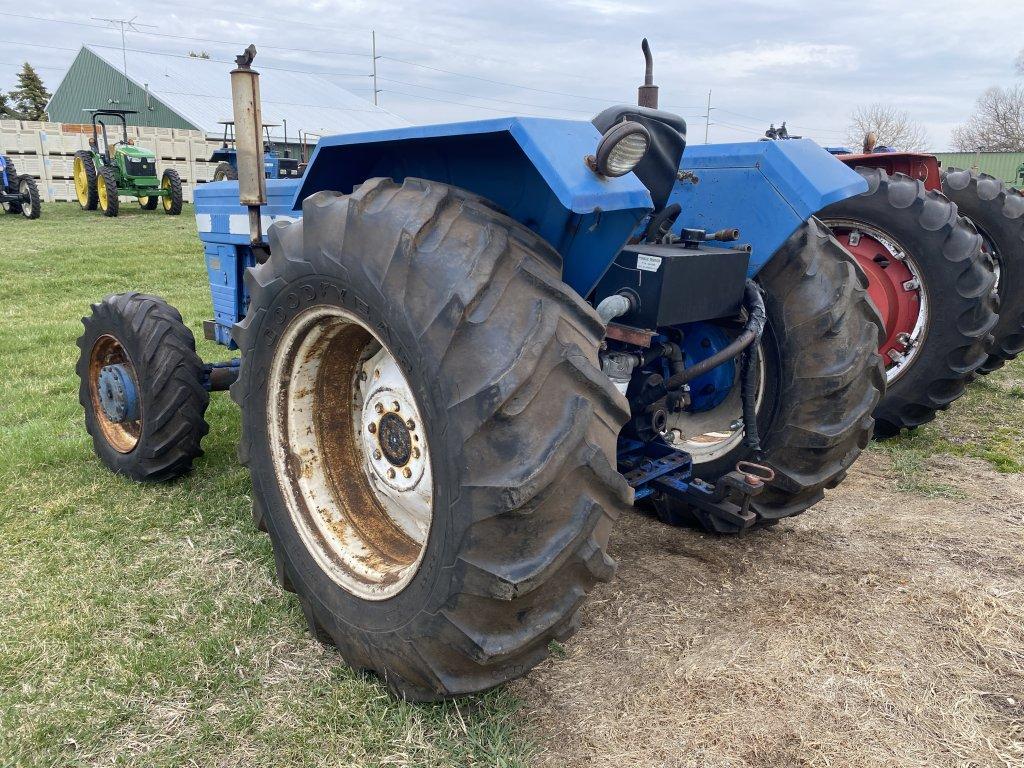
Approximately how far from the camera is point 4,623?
7.80 feet

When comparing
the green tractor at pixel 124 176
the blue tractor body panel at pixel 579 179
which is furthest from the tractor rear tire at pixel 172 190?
the blue tractor body panel at pixel 579 179

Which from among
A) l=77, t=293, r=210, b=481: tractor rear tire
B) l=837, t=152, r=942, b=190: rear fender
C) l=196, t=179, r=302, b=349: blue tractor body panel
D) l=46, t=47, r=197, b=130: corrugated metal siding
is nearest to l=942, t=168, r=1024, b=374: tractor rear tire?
l=837, t=152, r=942, b=190: rear fender

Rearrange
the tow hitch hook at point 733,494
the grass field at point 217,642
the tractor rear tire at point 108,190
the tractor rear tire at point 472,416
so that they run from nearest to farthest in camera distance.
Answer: the tractor rear tire at point 472,416
the grass field at point 217,642
the tow hitch hook at point 733,494
the tractor rear tire at point 108,190

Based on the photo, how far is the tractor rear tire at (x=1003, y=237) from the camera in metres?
5.30

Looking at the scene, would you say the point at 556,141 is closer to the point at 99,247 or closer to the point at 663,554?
the point at 663,554

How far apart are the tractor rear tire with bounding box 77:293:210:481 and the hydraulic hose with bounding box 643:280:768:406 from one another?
2030mm

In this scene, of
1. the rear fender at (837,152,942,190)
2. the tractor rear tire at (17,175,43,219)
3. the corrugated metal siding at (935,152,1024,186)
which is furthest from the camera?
the corrugated metal siding at (935,152,1024,186)

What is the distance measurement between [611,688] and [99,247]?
1143 cm

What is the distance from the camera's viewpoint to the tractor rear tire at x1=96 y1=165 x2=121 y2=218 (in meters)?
15.6

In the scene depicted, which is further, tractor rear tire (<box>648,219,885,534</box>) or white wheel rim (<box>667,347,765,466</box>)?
white wheel rim (<box>667,347,765,466</box>)

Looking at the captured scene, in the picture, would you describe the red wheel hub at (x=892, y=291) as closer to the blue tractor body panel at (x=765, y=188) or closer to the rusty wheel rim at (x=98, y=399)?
the blue tractor body panel at (x=765, y=188)

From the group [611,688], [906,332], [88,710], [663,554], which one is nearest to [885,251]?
[906,332]

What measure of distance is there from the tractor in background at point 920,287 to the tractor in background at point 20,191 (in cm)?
1531

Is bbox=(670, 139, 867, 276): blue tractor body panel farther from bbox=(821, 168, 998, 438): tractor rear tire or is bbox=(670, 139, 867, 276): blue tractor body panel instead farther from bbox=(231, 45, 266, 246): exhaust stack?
bbox=(821, 168, 998, 438): tractor rear tire
